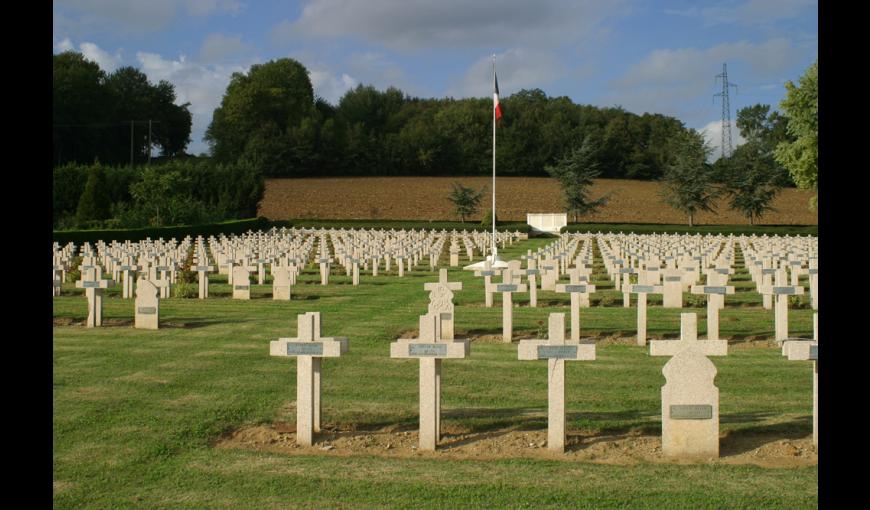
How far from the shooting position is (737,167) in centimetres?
6494

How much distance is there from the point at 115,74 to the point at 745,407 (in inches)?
3369

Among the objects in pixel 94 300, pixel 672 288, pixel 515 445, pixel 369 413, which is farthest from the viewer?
pixel 672 288

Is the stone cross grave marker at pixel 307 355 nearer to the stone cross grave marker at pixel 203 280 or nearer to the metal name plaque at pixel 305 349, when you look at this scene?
the metal name plaque at pixel 305 349

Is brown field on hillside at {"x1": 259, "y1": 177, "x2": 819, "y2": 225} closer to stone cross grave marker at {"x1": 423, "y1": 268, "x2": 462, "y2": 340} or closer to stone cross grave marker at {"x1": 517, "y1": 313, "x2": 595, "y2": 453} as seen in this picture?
stone cross grave marker at {"x1": 423, "y1": 268, "x2": 462, "y2": 340}

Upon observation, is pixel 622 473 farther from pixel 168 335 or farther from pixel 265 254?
pixel 265 254

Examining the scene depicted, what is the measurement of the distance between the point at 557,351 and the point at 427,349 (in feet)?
3.25

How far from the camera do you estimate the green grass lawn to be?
583 centimetres

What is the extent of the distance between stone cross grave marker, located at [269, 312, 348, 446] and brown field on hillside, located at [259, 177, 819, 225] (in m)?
62.1

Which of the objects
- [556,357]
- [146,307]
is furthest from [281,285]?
[556,357]

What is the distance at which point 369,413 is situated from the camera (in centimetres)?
823

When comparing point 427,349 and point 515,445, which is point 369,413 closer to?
point 427,349

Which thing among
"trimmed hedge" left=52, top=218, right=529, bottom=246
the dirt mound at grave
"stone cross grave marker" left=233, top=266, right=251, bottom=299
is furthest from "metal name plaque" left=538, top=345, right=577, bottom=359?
"trimmed hedge" left=52, top=218, right=529, bottom=246
